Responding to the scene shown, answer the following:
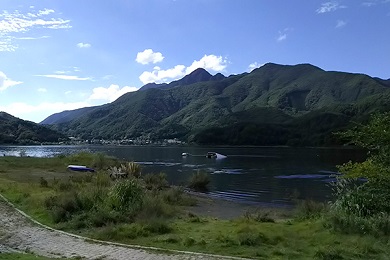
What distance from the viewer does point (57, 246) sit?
12.6m

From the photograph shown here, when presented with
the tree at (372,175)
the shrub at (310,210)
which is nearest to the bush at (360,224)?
the tree at (372,175)

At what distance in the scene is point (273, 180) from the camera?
53781mm

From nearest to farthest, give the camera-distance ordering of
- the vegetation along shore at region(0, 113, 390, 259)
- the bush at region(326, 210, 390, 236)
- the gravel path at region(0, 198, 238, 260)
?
the gravel path at region(0, 198, 238, 260) → the vegetation along shore at region(0, 113, 390, 259) → the bush at region(326, 210, 390, 236)

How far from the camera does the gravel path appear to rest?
441 inches

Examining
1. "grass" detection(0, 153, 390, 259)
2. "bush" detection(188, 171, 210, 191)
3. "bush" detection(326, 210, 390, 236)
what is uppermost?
"bush" detection(326, 210, 390, 236)

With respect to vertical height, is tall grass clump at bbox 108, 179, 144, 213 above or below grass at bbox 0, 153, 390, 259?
above

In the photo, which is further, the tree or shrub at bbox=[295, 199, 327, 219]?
shrub at bbox=[295, 199, 327, 219]

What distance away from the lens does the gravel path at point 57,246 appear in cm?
1120

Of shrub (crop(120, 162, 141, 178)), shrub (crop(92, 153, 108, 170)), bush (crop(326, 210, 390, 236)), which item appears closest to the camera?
bush (crop(326, 210, 390, 236))

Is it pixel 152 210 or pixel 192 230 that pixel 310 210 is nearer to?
pixel 192 230

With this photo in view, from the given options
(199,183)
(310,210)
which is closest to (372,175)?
(310,210)

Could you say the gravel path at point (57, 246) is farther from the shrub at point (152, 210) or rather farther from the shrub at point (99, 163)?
the shrub at point (99, 163)

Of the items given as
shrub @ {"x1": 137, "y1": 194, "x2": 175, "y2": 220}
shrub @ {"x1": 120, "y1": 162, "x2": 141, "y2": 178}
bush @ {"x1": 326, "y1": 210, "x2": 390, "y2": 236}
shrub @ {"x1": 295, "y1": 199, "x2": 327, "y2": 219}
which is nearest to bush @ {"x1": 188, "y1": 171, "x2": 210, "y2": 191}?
shrub @ {"x1": 120, "y1": 162, "x2": 141, "y2": 178}

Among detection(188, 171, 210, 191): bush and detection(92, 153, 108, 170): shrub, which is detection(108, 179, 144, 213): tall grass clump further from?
detection(92, 153, 108, 170): shrub
